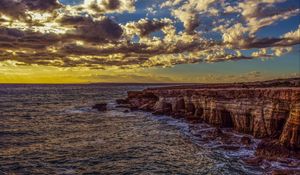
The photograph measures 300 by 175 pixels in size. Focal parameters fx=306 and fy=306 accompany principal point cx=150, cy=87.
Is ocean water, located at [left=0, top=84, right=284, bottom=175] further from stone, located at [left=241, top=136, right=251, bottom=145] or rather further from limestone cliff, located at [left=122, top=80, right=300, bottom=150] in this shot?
limestone cliff, located at [left=122, top=80, right=300, bottom=150]

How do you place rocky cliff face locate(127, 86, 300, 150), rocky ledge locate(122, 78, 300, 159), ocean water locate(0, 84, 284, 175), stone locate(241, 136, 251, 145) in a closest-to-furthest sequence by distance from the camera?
1. ocean water locate(0, 84, 284, 175)
2. rocky ledge locate(122, 78, 300, 159)
3. rocky cliff face locate(127, 86, 300, 150)
4. stone locate(241, 136, 251, 145)

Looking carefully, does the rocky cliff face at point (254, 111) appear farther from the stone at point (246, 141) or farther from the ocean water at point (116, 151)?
the ocean water at point (116, 151)

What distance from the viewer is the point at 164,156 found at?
1183 inches

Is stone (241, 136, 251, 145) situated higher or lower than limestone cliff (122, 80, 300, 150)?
lower

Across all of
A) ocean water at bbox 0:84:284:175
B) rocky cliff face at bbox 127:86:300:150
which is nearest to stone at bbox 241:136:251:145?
ocean water at bbox 0:84:284:175

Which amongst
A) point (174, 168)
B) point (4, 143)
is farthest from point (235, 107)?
point (4, 143)

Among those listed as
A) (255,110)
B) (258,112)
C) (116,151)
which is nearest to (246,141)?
(258,112)

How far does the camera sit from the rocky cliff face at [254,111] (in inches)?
1150

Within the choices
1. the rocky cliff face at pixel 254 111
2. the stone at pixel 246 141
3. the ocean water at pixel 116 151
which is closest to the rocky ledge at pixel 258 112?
the rocky cliff face at pixel 254 111

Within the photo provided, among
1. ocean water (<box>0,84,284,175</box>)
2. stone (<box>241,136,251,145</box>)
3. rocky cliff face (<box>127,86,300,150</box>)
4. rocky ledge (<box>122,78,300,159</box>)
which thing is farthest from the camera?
stone (<box>241,136,251,145</box>)

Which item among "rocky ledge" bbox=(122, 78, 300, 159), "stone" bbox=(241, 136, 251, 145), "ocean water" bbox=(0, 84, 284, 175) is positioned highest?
"rocky ledge" bbox=(122, 78, 300, 159)

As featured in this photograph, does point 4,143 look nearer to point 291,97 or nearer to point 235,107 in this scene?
point 235,107

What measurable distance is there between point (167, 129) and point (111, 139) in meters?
9.95

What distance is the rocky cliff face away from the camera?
29203 millimetres
